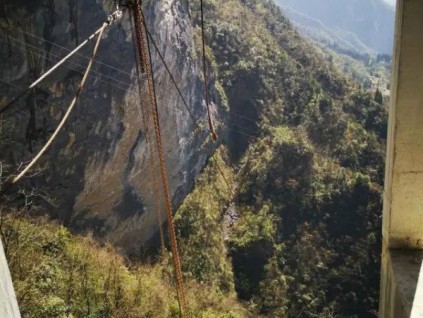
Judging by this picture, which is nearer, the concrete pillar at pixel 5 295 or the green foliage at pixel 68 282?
the concrete pillar at pixel 5 295

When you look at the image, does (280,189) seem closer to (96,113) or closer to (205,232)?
(205,232)

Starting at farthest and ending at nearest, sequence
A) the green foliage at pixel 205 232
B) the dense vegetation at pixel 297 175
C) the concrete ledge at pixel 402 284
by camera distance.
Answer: the dense vegetation at pixel 297 175, the green foliage at pixel 205 232, the concrete ledge at pixel 402 284

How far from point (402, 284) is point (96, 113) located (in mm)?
16643

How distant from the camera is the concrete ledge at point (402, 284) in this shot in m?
3.84

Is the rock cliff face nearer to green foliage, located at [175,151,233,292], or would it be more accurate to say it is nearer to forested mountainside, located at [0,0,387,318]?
green foliage, located at [175,151,233,292]

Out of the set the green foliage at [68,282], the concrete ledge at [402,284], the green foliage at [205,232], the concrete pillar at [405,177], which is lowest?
the green foliage at [205,232]

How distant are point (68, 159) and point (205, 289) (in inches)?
370

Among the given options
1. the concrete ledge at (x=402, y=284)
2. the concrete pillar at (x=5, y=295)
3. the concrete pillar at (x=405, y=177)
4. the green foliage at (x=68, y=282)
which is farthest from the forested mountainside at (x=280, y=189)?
the concrete pillar at (x=5, y=295)

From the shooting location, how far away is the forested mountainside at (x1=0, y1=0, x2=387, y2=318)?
2752 cm

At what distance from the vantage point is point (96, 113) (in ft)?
63.3

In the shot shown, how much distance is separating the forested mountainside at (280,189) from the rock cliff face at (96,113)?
2.05 meters

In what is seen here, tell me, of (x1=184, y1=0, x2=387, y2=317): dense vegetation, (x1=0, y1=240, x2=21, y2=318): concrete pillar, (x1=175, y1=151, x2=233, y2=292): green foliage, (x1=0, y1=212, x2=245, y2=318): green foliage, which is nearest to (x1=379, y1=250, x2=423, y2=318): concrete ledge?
(x1=0, y1=240, x2=21, y2=318): concrete pillar

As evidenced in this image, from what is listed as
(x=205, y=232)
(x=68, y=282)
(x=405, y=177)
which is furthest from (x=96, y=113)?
(x=405, y=177)

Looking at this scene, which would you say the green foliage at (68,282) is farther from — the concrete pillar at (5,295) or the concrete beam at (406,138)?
the concrete pillar at (5,295)
